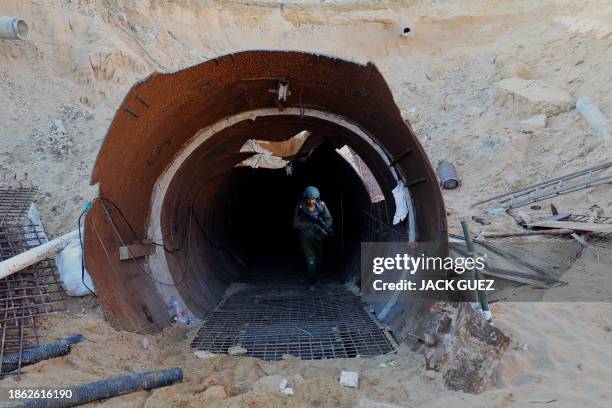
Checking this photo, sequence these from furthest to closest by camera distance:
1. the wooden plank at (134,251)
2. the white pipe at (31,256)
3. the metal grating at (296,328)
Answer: the wooden plank at (134,251), the metal grating at (296,328), the white pipe at (31,256)

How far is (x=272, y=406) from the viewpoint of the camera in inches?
129

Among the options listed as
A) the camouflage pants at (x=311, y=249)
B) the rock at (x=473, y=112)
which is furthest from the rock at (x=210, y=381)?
the rock at (x=473, y=112)

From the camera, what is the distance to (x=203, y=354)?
4.59m

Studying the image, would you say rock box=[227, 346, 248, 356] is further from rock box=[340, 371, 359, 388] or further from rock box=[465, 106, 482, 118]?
Result: rock box=[465, 106, 482, 118]

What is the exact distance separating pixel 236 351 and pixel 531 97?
10.1 m

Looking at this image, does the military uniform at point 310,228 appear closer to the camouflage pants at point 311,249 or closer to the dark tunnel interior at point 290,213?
the camouflage pants at point 311,249

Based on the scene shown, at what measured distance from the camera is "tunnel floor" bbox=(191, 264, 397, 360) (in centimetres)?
486

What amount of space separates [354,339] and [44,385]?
3.12m

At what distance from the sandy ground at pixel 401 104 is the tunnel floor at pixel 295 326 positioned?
415mm

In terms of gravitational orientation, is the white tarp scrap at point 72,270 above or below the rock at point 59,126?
below

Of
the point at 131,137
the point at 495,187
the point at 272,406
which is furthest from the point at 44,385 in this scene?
the point at 495,187

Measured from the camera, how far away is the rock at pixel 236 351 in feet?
15.4

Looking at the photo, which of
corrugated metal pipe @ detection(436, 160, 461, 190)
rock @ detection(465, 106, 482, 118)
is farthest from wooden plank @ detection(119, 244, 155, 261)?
rock @ detection(465, 106, 482, 118)

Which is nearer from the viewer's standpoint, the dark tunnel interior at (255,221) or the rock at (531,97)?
the dark tunnel interior at (255,221)
